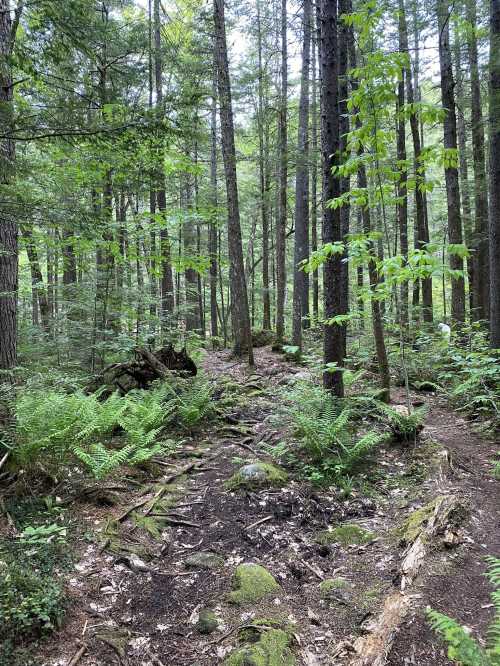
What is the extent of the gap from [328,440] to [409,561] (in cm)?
233

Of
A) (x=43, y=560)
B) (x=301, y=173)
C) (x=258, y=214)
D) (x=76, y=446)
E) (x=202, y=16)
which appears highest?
(x=202, y=16)

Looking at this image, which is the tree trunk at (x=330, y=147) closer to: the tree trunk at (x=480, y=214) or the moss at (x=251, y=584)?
the moss at (x=251, y=584)

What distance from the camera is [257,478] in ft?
17.0

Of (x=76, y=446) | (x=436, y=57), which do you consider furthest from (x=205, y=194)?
(x=76, y=446)

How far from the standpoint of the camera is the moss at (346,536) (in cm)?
409

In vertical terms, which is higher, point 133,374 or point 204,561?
point 133,374

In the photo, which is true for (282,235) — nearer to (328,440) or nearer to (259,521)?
(328,440)

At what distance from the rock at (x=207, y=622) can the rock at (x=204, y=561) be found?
566 millimetres

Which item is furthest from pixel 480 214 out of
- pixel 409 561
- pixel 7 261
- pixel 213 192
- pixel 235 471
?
pixel 7 261

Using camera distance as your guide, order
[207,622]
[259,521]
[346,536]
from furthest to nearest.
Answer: [259,521]
[346,536]
[207,622]

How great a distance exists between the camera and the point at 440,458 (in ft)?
17.1

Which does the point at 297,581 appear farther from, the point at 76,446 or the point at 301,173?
the point at 301,173

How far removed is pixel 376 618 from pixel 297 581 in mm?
843

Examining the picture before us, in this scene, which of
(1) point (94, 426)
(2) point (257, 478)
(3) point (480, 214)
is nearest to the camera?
(1) point (94, 426)
